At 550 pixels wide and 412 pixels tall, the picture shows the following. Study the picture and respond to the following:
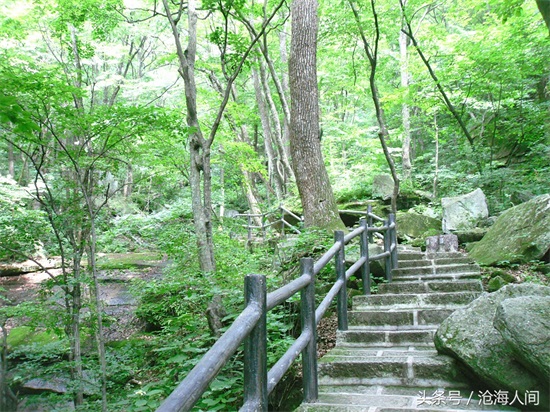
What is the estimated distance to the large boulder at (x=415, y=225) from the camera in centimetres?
920

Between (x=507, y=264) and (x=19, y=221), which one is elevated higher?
(x=19, y=221)

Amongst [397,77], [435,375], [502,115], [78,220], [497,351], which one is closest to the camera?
[497,351]

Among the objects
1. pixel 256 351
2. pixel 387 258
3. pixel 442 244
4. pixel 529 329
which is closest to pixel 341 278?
pixel 529 329

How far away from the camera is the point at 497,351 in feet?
8.18

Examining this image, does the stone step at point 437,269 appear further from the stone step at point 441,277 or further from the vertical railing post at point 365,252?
the vertical railing post at point 365,252

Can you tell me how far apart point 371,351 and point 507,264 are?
3.19 metres

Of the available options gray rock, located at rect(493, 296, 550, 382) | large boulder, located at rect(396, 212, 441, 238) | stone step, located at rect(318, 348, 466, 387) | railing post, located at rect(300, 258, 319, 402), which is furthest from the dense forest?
gray rock, located at rect(493, 296, 550, 382)

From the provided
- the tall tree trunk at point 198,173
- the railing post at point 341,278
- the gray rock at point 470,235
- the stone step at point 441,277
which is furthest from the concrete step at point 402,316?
the gray rock at point 470,235

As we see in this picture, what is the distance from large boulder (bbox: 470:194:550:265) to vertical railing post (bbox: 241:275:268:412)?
4.94 metres

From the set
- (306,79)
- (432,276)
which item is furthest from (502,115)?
(432,276)

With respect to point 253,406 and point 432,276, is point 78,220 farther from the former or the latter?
point 432,276

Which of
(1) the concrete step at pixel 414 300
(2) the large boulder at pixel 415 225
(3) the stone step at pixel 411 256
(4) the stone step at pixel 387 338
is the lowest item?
(4) the stone step at pixel 387 338

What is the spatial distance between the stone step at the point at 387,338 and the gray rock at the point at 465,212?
225 inches

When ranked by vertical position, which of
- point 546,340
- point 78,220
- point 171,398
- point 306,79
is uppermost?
point 306,79
